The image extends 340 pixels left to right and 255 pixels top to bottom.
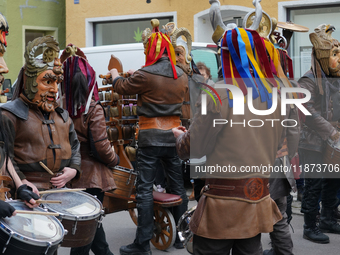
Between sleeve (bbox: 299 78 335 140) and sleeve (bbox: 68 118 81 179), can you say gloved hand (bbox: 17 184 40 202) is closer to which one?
sleeve (bbox: 68 118 81 179)

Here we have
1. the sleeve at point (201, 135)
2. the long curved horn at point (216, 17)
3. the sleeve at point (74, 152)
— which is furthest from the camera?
the long curved horn at point (216, 17)

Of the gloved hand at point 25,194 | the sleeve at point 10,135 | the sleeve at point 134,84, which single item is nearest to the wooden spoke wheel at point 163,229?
the sleeve at point 134,84

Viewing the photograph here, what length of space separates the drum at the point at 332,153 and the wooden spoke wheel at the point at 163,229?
1.88 metres

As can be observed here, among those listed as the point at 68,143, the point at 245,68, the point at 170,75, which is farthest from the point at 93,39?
Answer: the point at 245,68

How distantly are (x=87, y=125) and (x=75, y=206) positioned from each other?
43.2 inches

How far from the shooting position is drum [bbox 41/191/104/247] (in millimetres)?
3607

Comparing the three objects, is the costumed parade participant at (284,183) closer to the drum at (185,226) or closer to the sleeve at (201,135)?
the drum at (185,226)

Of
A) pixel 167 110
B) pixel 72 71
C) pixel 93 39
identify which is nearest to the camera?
pixel 72 71

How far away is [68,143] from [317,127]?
3000 millimetres

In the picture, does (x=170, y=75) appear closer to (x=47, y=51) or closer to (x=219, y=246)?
(x=47, y=51)

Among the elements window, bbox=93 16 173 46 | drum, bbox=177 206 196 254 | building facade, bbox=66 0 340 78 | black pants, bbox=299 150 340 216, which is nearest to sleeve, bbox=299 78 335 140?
black pants, bbox=299 150 340 216

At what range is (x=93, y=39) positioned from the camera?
1430cm

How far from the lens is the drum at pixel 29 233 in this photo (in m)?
2.94

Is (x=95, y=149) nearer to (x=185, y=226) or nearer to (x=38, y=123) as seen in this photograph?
(x=38, y=123)
